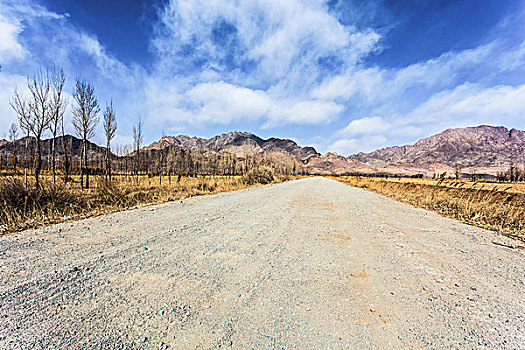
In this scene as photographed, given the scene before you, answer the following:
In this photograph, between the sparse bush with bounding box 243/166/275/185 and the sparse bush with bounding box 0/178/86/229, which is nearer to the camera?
the sparse bush with bounding box 0/178/86/229

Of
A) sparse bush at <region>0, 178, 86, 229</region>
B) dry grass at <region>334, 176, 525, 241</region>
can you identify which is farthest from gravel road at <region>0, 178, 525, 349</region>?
dry grass at <region>334, 176, 525, 241</region>

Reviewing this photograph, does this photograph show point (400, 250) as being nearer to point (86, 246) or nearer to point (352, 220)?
point (352, 220)

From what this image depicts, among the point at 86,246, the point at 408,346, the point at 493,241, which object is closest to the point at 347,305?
the point at 408,346

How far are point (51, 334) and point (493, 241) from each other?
7.84 meters

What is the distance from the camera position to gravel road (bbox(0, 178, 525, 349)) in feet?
5.75

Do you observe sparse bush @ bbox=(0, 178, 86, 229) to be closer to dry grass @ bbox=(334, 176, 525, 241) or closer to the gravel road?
the gravel road

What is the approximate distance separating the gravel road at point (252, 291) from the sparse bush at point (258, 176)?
79.2 ft

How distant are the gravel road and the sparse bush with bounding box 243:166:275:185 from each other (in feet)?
79.2

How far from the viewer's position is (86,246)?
11.9 feet

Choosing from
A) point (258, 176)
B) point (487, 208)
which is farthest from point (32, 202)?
point (258, 176)

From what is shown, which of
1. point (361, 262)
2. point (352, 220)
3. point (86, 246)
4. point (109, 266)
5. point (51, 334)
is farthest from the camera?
point (352, 220)

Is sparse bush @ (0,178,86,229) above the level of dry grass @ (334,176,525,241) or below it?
above

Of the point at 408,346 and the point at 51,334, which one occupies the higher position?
the point at 51,334

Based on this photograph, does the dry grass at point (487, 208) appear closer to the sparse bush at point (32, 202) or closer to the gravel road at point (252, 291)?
the gravel road at point (252, 291)
